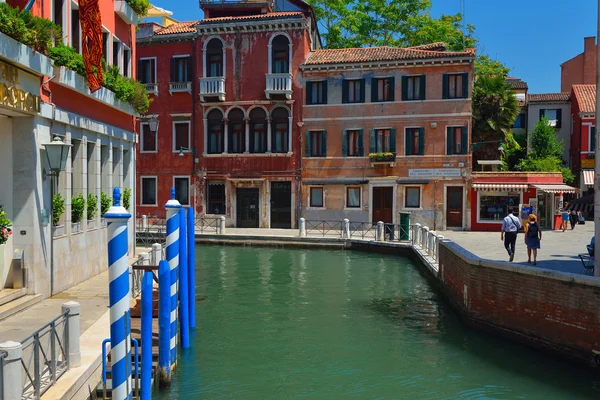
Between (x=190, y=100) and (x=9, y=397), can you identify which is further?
(x=190, y=100)

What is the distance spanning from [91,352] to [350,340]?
5170 mm

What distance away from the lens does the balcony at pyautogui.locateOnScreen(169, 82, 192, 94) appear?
2912 cm

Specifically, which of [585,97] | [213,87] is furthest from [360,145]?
[585,97]

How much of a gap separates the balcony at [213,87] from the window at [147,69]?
2.98 meters

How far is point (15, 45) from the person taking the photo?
8.91 m

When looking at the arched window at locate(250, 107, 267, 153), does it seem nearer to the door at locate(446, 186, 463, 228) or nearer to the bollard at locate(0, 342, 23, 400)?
the door at locate(446, 186, 463, 228)

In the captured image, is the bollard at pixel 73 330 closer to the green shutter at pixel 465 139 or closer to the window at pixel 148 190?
the green shutter at pixel 465 139

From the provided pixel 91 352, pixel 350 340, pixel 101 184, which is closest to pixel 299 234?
pixel 101 184

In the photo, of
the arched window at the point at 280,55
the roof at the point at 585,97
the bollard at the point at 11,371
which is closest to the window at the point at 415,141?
the arched window at the point at 280,55

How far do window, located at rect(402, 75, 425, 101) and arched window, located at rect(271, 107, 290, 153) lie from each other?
5614mm

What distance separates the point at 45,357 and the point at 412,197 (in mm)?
22950

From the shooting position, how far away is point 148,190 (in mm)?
30047

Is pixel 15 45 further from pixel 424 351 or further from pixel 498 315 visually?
pixel 498 315

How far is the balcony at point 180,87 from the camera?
95.6 ft
